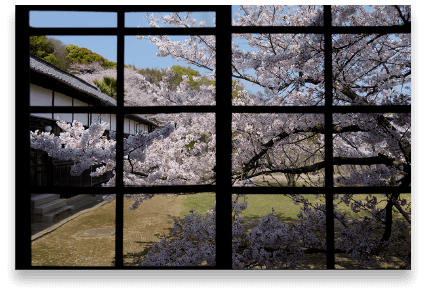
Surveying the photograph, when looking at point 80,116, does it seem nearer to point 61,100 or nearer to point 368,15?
point 61,100

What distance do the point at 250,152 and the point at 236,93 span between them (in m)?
0.98

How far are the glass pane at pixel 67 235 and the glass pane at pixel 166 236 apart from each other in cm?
56

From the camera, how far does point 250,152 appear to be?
140 inches

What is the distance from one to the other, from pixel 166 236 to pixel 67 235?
14.5 ft

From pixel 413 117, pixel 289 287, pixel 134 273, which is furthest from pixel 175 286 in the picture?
pixel 413 117

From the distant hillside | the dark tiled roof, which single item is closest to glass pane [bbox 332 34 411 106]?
the dark tiled roof

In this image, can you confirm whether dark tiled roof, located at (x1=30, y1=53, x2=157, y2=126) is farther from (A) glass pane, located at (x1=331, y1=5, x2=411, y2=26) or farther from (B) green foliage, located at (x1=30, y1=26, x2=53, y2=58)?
(B) green foliage, located at (x1=30, y1=26, x2=53, y2=58)

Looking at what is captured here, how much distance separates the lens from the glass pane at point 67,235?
550 cm

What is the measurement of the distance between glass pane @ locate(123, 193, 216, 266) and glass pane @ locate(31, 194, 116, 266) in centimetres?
56

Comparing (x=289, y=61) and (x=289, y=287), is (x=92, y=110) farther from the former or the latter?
(x=289, y=61)

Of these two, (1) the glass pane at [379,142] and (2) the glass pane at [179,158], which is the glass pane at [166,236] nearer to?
(2) the glass pane at [179,158]

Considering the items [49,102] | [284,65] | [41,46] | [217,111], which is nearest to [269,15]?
[284,65]

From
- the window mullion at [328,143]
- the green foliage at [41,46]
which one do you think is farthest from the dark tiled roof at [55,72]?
the green foliage at [41,46]

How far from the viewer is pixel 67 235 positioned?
6.70 m
